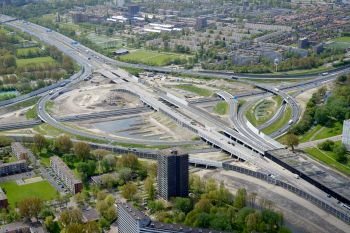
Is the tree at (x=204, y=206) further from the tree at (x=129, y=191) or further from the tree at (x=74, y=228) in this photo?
the tree at (x=74, y=228)

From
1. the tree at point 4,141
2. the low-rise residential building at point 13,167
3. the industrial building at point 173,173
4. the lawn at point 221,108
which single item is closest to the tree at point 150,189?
the industrial building at point 173,173

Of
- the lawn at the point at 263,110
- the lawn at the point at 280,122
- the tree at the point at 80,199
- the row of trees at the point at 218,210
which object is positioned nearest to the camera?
the row of trees at the point at 218,210

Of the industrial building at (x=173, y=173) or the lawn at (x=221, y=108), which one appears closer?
the industrial building at (x=173, y=173)

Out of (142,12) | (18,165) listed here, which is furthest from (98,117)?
(142,12)

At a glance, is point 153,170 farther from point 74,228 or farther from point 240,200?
point 74,228

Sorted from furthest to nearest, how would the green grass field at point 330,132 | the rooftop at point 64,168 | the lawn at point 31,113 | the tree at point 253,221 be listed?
the lawn at point 31,113, the green grass field at point 330,132, the rooftop at point 64,168, the tree at point 253,221

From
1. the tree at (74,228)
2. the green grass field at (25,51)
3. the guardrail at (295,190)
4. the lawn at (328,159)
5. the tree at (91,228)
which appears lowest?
the guardrail at (295,190)

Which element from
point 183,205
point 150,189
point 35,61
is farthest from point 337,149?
point 35,61

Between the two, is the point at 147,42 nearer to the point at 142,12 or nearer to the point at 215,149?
the point at 142,12
